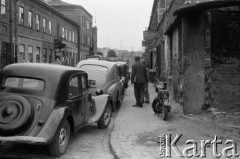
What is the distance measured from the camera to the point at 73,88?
23.5ft

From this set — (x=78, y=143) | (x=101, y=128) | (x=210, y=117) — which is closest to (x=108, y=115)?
(x=101, y=128)

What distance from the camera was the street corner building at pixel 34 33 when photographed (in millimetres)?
26406

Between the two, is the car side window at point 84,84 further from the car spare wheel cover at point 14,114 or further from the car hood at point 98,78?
the car hood at point 98,78

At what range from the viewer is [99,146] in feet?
23.6

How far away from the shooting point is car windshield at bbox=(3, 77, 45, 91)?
6.41m

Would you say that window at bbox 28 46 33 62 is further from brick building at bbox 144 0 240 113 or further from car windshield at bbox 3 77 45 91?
car windshield at bbox 3 77 45 91

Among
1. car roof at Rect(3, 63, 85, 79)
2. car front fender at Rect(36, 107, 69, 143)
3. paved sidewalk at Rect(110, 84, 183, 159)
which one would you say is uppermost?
car roof at Rect(3, 63, 85, 79)

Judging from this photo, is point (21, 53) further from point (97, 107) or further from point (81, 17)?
point (81, 17)

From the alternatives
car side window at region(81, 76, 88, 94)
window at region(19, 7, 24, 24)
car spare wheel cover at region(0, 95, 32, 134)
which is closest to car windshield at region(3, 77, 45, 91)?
car spare wheel cover at region(0, 95, 32, 134)

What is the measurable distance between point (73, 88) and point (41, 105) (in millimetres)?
1208

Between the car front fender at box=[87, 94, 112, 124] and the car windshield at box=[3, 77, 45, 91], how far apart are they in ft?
6.20

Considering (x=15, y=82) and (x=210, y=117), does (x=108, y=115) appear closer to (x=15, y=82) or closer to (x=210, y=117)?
→ (x=210, y=117)

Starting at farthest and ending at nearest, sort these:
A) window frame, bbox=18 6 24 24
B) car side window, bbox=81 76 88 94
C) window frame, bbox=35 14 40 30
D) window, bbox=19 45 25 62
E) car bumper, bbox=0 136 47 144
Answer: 1. window frame, bbox=35 14 40 30
2. window, bbox=19 45 25 62
3. window frame, bbox=18 6 24 24
4. car side window, bbox=81 76 88 94
5. car bumper, bbox=0 136 47 144

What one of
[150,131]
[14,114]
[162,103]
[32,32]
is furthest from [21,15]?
Result: [14,114]
